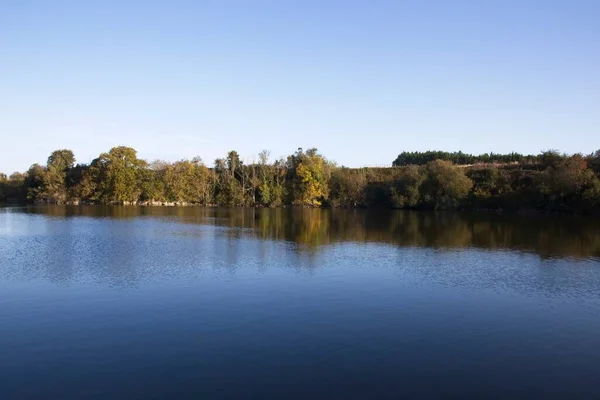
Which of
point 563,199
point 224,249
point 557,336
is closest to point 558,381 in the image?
point 557,336

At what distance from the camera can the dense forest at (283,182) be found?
86.0 metres

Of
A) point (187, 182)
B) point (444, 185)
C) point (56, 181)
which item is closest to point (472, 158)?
point (444, 185)

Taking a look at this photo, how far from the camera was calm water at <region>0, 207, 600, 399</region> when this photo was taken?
1030 centimetres

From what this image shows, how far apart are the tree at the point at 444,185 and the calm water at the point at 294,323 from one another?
2191 inches

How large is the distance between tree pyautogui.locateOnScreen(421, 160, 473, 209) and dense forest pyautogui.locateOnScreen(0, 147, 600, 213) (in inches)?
7.2

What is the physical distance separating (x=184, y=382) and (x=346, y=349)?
433cm

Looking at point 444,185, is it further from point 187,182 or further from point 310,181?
point 187,182

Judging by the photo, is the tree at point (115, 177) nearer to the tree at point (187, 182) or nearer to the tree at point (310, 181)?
the tree at point (187, 182)

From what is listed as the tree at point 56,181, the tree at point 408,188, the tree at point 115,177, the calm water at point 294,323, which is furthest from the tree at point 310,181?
the calm water at point 294,323

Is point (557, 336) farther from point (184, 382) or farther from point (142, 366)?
point (142, 366)

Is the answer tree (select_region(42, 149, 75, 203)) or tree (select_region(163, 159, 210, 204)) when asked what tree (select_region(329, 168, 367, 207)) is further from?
tree (select_region(42, 149, 75, 203))

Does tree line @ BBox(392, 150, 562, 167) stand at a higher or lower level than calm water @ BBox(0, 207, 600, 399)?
higher

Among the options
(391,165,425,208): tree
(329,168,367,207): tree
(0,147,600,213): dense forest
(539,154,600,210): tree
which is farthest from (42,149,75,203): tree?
(539,154,600,210): tree

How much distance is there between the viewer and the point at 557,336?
13.8m
